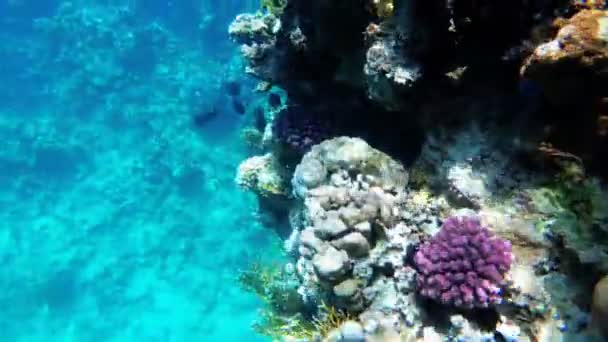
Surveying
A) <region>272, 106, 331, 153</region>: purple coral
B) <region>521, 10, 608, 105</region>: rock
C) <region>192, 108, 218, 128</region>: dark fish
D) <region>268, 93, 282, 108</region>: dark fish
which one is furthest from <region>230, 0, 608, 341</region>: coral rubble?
<region>192, 108, 218, 128</region>: dark fish

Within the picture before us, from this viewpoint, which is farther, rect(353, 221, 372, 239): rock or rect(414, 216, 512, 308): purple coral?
rect(353, 221, 372, 239): rock

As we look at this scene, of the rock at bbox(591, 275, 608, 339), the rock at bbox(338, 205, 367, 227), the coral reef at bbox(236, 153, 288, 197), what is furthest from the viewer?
the coral reef at bbox(236, 153, 288, 197)

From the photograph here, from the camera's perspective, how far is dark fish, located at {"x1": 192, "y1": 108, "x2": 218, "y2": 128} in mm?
15633

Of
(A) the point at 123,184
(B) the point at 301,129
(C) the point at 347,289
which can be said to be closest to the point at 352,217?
(C) the point at 347,289

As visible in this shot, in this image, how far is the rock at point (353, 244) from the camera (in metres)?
4.10

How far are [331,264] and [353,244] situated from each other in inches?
11.3

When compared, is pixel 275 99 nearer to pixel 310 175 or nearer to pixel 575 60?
pixel 310 175

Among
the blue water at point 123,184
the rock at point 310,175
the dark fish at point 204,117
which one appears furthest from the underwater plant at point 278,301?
the dark fish at point 204,117

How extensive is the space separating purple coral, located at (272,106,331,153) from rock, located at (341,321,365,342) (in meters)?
2.93

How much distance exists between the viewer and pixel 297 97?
665 cm

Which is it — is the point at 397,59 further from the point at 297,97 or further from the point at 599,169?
the point at 297,97

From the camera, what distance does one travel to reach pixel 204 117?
1565 centimetres

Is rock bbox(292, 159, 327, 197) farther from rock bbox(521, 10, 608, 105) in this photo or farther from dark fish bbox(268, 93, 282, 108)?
dark fish bbox(268, 93, 282, 108)

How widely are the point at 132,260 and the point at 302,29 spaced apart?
10513 mm
